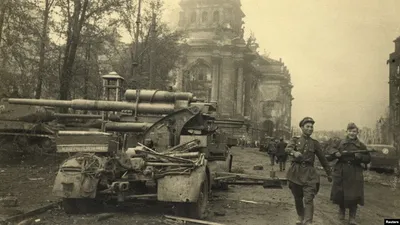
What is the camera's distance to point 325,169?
7547mm

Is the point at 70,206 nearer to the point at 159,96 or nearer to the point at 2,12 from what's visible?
the point at 159,96

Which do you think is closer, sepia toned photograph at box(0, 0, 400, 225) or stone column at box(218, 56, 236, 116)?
sepia toned photograph at box(0, 0, 400, 225)

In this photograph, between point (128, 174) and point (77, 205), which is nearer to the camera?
point (128, 174)

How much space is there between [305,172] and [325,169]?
523mm

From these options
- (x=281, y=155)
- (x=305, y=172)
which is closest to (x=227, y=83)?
(x=281, y=155)

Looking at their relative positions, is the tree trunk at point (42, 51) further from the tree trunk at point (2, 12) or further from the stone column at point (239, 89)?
the stone column at point (239, 89)

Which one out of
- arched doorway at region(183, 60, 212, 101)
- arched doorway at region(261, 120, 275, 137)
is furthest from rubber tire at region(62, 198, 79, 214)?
arched doorway at region(261, 120, 275, 137)

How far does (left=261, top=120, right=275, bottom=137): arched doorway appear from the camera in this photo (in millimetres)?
68938

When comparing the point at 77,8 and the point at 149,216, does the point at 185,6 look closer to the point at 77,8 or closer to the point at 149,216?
the point at 77,8

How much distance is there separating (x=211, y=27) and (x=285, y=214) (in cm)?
4934

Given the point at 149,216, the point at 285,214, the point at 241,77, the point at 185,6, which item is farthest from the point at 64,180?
the point at 185,6

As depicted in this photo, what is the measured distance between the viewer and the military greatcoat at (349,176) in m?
8.14

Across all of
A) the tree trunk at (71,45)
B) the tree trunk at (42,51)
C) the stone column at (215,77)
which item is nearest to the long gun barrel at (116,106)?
the tree trunk at (42,51)

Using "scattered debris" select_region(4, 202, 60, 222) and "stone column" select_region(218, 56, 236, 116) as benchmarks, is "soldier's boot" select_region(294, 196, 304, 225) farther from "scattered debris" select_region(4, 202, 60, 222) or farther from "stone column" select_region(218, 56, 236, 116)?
"stone column" select_region(218, 56, 236, 116)
